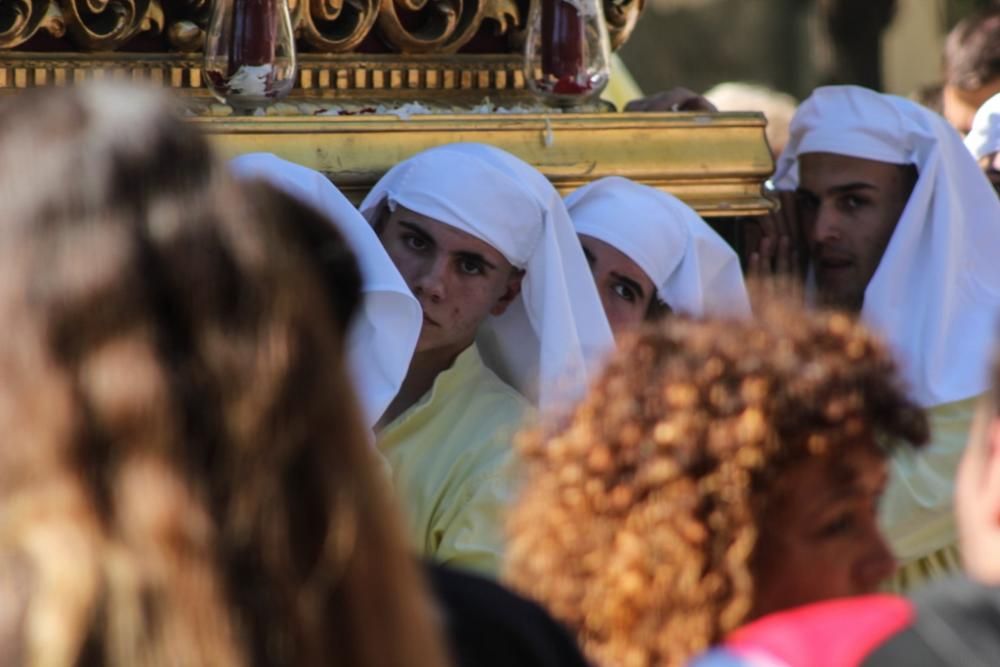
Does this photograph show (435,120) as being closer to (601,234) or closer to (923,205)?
(601,234)

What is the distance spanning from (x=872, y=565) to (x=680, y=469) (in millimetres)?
243

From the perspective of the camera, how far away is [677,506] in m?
1.74

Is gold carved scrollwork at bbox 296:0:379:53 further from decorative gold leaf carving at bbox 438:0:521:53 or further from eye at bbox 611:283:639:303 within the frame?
eye at bbox 611:283:639:303

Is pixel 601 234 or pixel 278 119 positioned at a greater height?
pixel 278 119

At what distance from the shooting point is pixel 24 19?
12.0 ft

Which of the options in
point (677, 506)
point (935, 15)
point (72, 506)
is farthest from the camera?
point (935, 15)

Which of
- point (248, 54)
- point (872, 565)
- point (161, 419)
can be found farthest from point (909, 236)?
point (161, 419)

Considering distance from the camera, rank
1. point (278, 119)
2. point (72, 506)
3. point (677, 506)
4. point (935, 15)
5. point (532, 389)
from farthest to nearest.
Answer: point (935, 15), point (532, 389), point (278, 119), point (677, 506), point (72, 506)

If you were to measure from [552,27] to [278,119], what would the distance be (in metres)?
0.66

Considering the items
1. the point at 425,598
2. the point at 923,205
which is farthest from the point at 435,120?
the point at 425,598

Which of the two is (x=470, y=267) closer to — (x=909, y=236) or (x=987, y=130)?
(x=909, y=236)

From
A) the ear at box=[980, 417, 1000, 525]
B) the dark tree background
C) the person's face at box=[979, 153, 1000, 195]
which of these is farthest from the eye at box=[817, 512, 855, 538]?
the dark tree background

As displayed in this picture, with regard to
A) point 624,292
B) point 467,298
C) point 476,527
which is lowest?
point 476,527

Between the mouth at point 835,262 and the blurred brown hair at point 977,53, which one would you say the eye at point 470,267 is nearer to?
the mouth at point 835,262
